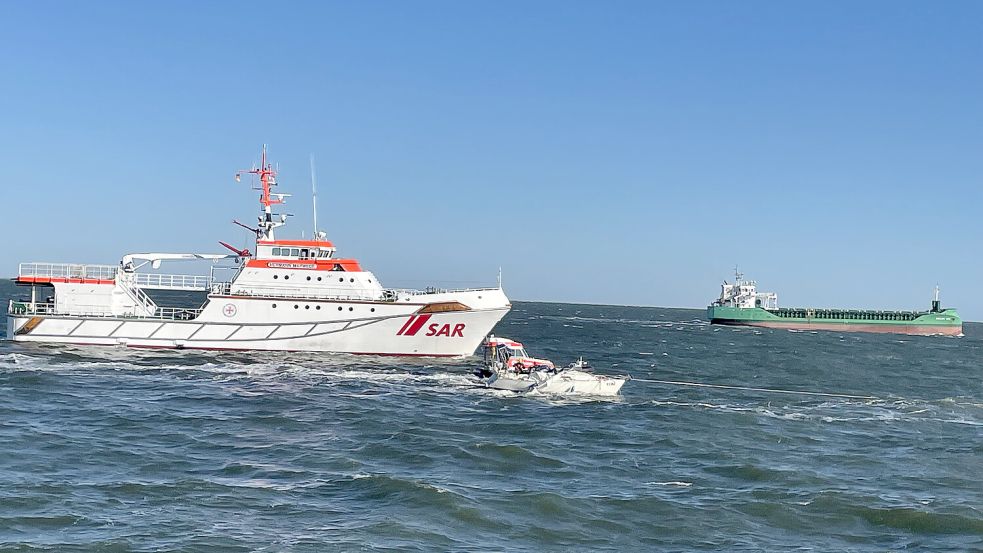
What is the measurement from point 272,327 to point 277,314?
0.80 metres

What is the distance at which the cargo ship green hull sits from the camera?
122812mm

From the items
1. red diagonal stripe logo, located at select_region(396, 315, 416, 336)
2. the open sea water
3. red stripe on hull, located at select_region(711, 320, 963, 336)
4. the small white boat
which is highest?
red diagonal stripe logo, located at select_region(396, 315, 416, 336)

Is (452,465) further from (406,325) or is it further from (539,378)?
(406,325)

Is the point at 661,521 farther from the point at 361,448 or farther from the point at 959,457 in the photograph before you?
the point at 959,457

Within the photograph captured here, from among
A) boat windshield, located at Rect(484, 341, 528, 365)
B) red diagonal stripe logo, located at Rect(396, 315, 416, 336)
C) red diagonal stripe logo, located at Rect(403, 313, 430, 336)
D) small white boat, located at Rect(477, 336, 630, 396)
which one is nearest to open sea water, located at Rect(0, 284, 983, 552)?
small white boat, located at Rect(477, 336, 630, 396)

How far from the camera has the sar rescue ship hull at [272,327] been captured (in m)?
44.5

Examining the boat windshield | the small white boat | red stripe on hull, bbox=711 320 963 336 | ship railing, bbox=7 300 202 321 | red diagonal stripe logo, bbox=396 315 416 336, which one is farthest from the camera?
red stripe on hull, bbox=711 320 963 336

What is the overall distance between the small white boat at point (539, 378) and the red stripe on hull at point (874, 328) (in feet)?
319

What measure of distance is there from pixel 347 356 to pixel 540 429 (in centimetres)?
2138

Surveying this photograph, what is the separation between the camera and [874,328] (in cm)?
12338

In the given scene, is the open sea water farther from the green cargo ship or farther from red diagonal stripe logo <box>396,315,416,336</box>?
the green cargo ship

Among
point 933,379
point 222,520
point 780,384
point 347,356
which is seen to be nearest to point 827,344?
point 933,379

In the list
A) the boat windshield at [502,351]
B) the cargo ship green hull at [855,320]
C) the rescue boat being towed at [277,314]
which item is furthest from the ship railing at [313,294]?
the cargo ship green hull at [855,320]

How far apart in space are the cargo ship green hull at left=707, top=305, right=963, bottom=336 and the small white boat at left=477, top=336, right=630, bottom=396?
9682 cm
